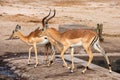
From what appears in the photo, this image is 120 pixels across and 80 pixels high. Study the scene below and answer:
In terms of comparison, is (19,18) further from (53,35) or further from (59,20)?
(53,35)

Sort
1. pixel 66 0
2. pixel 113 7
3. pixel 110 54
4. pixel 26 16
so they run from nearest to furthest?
pixel 110 54, pixel 26 16, pixel 113 7, pixel 66 0

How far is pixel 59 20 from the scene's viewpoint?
104 feet

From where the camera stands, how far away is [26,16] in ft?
108

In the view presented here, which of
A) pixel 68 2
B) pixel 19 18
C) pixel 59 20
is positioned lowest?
pixel 59 20

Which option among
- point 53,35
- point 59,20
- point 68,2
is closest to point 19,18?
point 59,20

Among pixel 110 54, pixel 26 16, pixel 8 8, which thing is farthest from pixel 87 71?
pixel 8 8

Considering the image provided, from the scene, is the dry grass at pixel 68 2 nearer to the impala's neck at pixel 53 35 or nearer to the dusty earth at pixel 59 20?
the dusty earth at pixel 59 20

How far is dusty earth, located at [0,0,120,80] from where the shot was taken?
515 inches

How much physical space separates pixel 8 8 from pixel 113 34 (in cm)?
1393

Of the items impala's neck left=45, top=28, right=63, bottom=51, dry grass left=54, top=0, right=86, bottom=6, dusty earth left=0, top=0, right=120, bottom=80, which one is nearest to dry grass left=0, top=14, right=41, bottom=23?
dusty earth left=0, top=0, right=120, bottom=80

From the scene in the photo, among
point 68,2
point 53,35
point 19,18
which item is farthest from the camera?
point 68,2

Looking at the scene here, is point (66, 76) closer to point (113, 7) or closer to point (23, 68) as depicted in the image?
point (23, 68)

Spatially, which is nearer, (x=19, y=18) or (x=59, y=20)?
(x=19, y=18)

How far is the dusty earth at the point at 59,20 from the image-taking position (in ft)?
42.9
